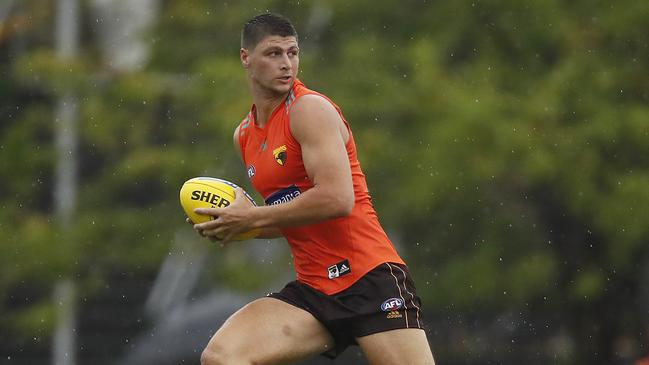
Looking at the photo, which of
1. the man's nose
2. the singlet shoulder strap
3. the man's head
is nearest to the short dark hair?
the man's head

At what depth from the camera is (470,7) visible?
14.0 m

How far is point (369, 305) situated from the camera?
639 cm

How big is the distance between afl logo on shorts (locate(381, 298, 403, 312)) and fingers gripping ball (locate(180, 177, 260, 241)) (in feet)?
2.60

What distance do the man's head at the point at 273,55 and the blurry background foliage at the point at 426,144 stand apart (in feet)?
21.7

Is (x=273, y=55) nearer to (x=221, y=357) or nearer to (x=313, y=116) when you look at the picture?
(x=313, y=116)

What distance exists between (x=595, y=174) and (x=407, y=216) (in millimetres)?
2119

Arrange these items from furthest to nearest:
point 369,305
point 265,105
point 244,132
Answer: point 244,132
point 265,105
point 369,305

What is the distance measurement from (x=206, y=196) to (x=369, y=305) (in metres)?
1.00

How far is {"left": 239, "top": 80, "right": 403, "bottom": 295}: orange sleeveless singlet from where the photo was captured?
6449mm

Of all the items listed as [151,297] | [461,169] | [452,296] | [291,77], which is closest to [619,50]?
[461,169]

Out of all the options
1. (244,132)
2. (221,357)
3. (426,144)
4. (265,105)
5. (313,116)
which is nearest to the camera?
(221,357)

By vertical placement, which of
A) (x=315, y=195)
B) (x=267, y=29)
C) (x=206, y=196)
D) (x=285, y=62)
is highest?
(x=267, y=29)

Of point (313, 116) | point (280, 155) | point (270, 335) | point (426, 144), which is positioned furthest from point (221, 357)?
point (426, 144)

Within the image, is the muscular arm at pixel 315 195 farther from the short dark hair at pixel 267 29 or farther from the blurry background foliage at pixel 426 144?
the blurry background foliage at pixel 426 144
